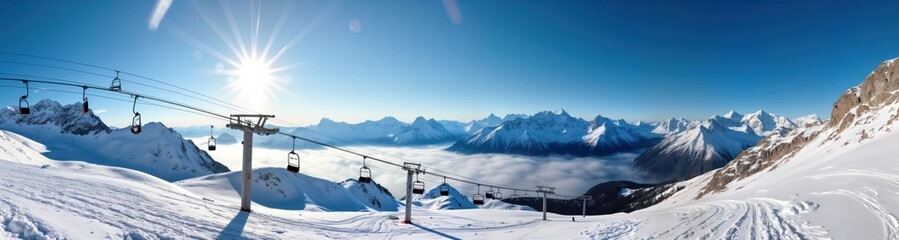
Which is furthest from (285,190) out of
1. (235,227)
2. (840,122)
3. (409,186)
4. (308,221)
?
(840,122)

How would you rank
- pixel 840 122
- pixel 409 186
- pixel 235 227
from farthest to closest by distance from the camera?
pixel 840 122 → pixel 409 186 → pixel 235 227

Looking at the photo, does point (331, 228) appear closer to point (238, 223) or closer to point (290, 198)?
point (238, 223)

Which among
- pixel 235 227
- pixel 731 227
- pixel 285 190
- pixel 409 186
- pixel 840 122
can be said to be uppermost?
pixel 840 122

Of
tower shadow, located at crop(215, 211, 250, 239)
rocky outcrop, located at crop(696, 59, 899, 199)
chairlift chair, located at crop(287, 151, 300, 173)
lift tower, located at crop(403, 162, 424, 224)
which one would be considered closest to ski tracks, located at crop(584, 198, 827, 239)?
lift tower, located at crop(403, 162, 424, 224)

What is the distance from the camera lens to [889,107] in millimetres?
109750

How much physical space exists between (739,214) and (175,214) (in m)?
30.0

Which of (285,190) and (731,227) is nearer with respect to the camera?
(731,227)

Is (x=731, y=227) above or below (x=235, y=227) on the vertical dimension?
below

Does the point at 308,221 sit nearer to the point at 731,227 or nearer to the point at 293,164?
the point at 293,164

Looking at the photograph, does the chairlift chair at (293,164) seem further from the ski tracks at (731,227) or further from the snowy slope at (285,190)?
the snowy slope at (285,190)

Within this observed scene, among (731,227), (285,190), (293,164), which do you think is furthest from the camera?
(285,190)

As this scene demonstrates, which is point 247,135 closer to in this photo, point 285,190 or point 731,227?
point 731,227

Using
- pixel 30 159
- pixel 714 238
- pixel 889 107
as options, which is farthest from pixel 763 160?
pixel 30 159

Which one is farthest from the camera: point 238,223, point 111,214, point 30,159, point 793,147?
point 793,147
